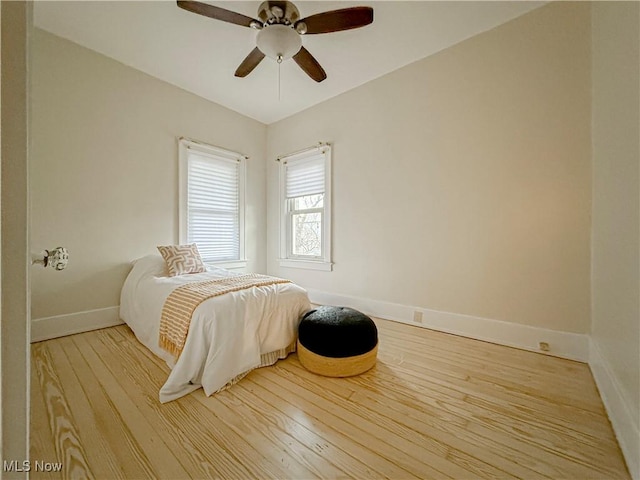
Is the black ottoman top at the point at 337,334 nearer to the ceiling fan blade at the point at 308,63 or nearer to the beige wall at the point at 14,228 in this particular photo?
the beige wall at the point at 14,228

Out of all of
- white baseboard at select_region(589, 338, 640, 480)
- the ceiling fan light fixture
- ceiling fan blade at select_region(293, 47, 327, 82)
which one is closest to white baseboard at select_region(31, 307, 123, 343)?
the ceiling fan light fixture

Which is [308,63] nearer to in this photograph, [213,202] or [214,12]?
[214,12]

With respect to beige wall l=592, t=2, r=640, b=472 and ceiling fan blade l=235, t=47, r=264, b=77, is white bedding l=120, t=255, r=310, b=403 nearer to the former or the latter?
beige wall l=592, t=2, r=640, b=472

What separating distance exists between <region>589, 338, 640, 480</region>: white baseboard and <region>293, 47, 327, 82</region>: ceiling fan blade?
9.71 ft

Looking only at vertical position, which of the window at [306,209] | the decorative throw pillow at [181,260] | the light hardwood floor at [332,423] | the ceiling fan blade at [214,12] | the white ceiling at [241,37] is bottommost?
the light hardwood floor at [332,423]

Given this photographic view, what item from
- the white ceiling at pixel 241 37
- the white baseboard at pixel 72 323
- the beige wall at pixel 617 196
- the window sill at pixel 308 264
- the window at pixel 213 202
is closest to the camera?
the beige wall at pixel 617 196

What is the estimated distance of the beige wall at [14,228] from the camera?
16.9 inches

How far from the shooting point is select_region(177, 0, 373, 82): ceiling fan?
5.64ft

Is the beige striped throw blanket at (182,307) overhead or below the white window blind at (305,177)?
below

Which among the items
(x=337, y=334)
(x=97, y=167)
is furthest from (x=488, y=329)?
(x=97, y=167)

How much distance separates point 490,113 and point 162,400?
3365 mm

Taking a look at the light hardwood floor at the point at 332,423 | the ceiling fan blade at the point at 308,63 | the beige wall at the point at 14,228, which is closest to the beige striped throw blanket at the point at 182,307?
the light hardwood floor at the point at 332,423

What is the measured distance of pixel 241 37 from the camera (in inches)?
93.0

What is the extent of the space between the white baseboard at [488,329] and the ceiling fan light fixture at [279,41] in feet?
8.65
